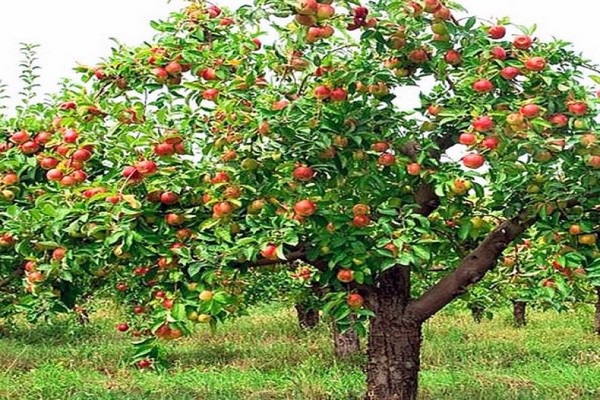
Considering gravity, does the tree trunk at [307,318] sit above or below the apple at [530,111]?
below

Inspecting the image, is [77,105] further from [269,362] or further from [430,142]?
[269,362]

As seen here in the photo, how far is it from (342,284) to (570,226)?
1134 millimetres

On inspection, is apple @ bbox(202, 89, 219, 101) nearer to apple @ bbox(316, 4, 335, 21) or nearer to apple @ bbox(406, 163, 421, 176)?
apple @ bbox(316, 4, 335, 21)

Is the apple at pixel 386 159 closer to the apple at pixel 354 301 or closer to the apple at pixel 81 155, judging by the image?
the apple at pixel 354 301

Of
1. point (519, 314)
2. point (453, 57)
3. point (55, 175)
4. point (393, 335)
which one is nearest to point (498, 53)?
point (453, 57)

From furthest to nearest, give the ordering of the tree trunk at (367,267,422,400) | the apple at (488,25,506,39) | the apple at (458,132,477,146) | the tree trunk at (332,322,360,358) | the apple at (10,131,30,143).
Answer: the tree trunk at (332,322,360,358), the tree trunk at (367,267,422,400), the apple at (10,131,30,143), the apple at (488,25,506,39), the apple at (458,132,477,146)

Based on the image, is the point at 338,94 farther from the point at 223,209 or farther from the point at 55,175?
the point at 55,175

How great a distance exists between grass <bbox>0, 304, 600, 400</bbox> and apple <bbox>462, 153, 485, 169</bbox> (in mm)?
2821

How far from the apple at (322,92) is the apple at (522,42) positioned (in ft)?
2.73

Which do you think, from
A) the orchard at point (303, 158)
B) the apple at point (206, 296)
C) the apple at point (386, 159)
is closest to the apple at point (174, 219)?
the orchard at point (303, 158)

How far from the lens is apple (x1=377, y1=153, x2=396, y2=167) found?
3621mm

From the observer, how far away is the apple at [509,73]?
325 cm

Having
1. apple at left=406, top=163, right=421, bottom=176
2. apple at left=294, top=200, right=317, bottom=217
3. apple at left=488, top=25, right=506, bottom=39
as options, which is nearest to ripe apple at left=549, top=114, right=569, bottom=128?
apple at left=488, top=25, right=506, bottom=39

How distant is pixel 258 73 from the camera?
3803mm
